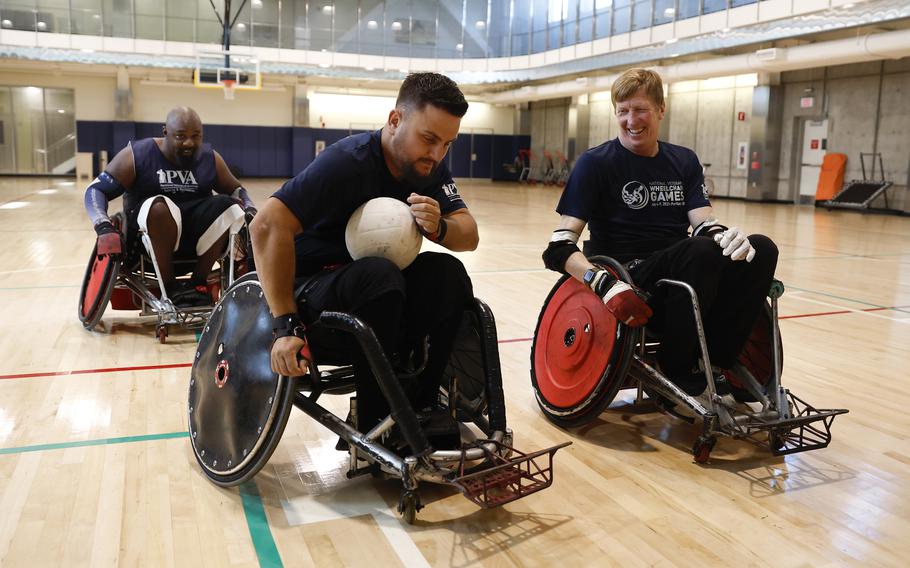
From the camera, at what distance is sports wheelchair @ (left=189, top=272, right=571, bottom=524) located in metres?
2.18

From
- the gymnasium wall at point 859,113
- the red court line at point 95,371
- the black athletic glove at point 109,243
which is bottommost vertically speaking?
the red court line at point 95,371

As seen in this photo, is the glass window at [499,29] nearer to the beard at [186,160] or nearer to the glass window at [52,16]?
the glass window at [52,16]

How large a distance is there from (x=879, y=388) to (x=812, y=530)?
1828 millimetres

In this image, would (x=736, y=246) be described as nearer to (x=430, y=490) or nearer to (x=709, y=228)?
(x=709, y=228)

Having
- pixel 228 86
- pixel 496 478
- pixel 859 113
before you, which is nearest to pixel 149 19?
pixel 228 86

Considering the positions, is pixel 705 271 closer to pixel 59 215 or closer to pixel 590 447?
pixel 590 447

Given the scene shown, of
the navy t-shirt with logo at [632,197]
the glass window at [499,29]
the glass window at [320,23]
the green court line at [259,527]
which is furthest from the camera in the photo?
the glass window at [499,29]

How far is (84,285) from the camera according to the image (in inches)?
188

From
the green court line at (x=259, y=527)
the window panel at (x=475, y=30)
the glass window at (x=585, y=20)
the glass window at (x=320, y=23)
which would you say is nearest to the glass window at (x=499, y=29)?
the window panel at (x=475, y=30)

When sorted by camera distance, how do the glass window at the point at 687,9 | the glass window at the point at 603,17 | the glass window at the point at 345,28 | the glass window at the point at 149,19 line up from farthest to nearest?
the glass window at the point at 345,28 → the glass window at the point at 149,19 → the glass window at the point at 603,17 → the glass window at the point at 687,9

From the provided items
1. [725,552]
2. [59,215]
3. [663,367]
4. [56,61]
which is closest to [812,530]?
[725,552]

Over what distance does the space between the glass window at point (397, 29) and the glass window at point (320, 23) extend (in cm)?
181

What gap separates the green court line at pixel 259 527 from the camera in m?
2.04

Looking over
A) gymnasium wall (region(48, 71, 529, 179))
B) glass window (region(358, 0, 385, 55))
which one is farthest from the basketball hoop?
glass window (region(358, 0, 385, 55))
